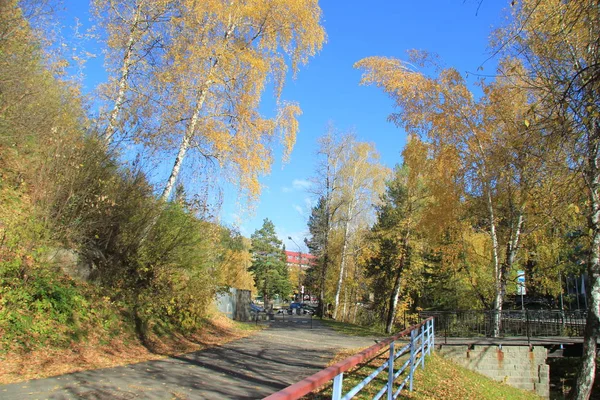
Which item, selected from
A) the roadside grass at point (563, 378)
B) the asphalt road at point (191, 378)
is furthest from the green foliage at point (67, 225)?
the roadside grass at point (563, 378)

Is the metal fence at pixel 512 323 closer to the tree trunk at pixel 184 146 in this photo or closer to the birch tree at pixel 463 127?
the birch tree at pixel 463 127

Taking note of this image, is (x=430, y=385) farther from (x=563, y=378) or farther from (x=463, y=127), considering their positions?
(x=563, y=378)

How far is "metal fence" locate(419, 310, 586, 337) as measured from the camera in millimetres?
17453

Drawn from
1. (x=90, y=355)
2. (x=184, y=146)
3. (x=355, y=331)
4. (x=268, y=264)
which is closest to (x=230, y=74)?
(x=184, y=146)

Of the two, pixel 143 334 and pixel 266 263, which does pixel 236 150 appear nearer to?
pixel 143 334

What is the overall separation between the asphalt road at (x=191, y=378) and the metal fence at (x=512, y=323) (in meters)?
8.07

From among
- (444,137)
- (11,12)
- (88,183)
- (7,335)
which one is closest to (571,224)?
(444,137)

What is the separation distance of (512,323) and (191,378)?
50.8 ft

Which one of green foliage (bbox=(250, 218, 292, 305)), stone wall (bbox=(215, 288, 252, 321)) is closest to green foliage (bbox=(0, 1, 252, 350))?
stone wall (bbox=(215, 288, 252, 321))

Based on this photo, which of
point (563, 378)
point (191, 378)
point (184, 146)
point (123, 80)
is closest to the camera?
point (191, 378)

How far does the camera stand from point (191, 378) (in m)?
7.90

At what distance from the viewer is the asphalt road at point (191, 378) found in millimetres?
6270

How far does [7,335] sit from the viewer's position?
7.40 metres

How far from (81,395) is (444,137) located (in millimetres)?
13384
